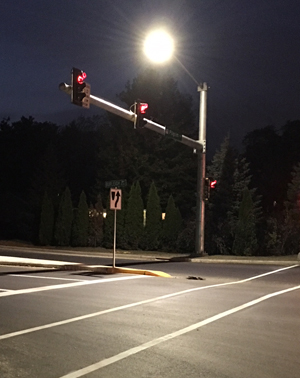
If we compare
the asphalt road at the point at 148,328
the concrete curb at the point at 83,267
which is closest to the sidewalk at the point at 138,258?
the concrete curb at the point at 83,267

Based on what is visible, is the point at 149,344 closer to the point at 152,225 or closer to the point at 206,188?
the point at 206,188

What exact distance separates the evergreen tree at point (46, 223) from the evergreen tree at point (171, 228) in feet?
31.3

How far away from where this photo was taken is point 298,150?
61.1m

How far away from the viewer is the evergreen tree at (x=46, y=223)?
125ft

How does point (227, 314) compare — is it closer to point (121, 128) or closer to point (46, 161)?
point (121, 128)

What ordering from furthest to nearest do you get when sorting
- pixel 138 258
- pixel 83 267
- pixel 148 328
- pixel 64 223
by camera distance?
pixel 64 223
pixel 138 258
pixel 83 267
pixel 148 328

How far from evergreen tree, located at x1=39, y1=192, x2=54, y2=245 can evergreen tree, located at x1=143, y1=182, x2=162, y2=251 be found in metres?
8.42

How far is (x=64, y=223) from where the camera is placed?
3709 cm

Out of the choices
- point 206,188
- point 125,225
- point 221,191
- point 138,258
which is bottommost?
point 138,258

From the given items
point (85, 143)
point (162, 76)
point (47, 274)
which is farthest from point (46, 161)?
point (47, 274)

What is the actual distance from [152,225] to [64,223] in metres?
7.19

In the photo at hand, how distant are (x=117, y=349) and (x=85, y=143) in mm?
62802

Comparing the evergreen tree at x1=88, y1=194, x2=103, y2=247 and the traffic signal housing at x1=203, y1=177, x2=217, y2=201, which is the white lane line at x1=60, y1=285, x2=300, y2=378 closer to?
the traffic signal housing at x1=203, y1=177, x2=217, y2=201

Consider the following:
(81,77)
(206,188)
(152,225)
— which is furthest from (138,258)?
(81,77)
